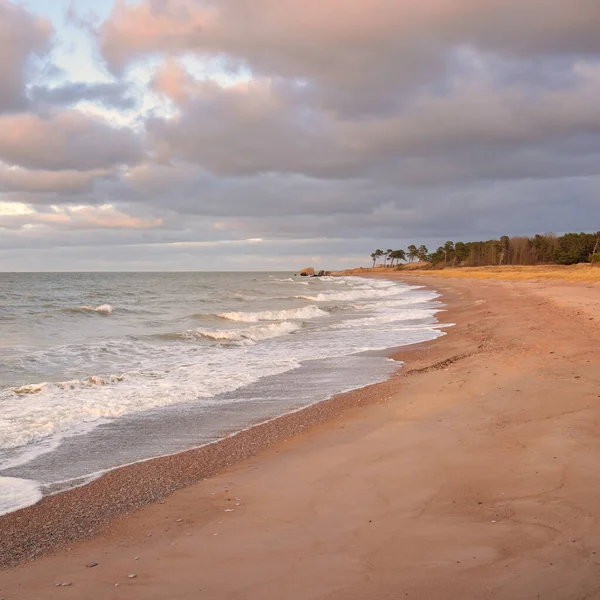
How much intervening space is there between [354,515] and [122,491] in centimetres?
282

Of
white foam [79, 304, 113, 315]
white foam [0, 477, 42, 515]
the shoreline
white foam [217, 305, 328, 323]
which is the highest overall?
white foam [79, 304, 113, 315]

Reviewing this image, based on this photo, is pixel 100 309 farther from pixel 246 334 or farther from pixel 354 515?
pixel 354 515

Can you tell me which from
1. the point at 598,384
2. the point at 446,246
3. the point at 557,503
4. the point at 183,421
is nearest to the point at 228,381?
the point at 183,421

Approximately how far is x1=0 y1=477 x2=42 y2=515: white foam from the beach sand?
0.68 ft

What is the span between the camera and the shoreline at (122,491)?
5297 millimetres

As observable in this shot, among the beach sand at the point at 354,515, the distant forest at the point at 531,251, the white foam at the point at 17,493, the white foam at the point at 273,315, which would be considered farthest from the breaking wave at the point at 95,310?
the distant forest at the point at 531,251

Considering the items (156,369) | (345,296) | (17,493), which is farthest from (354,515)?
(345,296)

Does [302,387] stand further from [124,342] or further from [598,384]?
[124,342]

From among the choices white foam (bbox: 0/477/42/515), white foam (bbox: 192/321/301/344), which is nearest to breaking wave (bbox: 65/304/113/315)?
white foam (bbox: 192/321/301/344)

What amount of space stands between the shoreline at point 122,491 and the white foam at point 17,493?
13 centimetres

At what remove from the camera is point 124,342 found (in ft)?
70.3

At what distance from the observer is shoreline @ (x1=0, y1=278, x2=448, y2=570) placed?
530cm

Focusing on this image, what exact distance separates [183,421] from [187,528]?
15.5 ft

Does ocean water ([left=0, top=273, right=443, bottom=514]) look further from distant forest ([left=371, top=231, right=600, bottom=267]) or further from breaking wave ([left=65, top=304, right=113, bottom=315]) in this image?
distant forest ([left=371, top=231, right=600, bottom=267])
